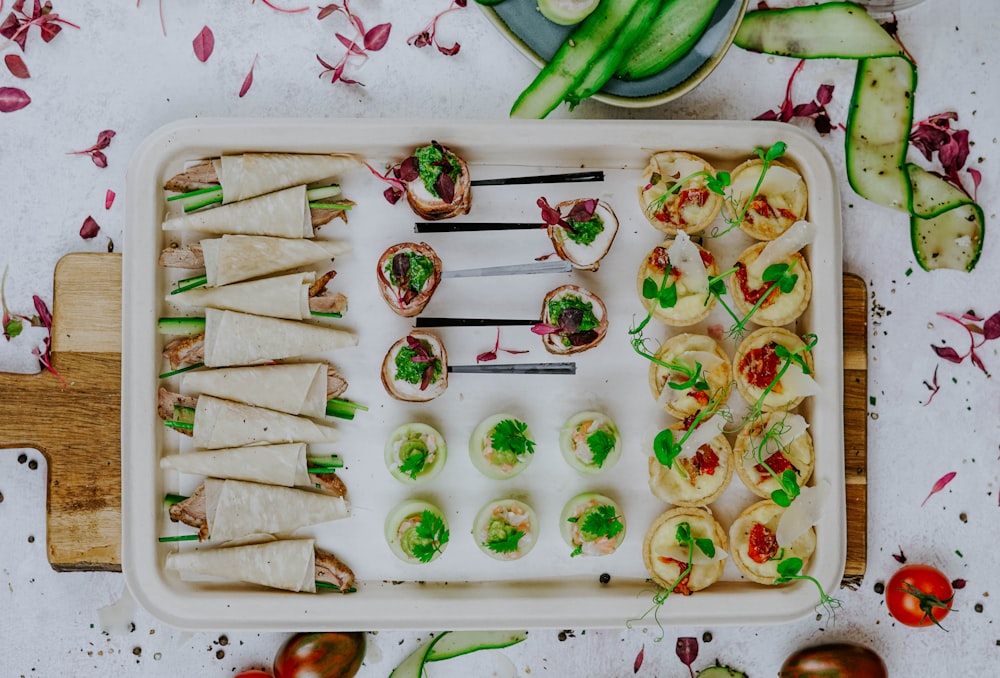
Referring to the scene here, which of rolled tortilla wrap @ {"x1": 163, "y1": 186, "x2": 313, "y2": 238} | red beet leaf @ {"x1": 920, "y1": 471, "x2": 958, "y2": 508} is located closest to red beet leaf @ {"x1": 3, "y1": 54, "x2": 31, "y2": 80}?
rolled tortilla wrap @ {"x1": 163, "y1": 186, "x2": 313, "y2": 238}

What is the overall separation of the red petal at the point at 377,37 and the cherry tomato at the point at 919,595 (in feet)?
7.81

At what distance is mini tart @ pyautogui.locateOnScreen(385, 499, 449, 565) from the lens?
236 cm

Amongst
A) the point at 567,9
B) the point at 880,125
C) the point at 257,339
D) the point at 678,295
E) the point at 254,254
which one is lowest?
the point at 257,339

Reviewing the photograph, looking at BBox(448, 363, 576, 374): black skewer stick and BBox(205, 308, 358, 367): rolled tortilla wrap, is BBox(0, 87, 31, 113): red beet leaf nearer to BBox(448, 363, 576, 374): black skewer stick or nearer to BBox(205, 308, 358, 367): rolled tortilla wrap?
BBox(205, 308, 358, 367): rolled tortilla wrap

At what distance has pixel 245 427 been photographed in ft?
8.02

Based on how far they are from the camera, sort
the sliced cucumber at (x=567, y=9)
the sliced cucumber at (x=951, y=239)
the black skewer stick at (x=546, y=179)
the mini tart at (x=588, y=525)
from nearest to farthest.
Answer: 1. the sliced cucumber at (x=567, y=9)
2. the mini tart at (x=588, y=525)
3. the black skewer stick at (x=546, y=179)
4. the sliced cucumber at (x=951, y=239)

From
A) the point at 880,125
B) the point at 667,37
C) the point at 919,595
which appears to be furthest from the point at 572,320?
the point at 919,595

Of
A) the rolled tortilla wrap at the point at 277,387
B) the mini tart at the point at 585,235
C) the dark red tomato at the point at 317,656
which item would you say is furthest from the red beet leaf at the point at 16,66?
the dark red tomato at the point at 317,656

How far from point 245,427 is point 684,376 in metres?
1.33

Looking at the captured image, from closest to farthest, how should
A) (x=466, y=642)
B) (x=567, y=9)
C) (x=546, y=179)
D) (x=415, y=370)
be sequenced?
1. (x=567, y=9)
2. (x=415, y=370)
3. (x=546, y=179)
4. (x=466, y=642)

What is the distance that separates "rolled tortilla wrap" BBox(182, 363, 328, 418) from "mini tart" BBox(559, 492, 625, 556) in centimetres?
81

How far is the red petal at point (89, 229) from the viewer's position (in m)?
2.56

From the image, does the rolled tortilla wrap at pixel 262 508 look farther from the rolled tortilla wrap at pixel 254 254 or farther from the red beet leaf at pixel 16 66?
the red beet leaf at pixel 16 66

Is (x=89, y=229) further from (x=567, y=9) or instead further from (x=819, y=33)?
(x=819, y=33)
